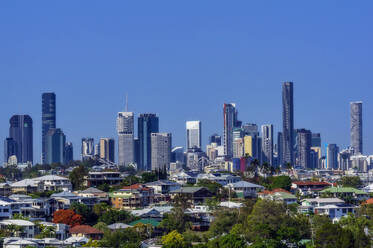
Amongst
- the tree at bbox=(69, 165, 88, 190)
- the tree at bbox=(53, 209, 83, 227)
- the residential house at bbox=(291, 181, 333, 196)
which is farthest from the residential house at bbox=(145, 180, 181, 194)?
the tree at bbox=(53, 209, 83, 227)

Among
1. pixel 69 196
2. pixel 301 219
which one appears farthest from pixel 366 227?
pixel 69 196

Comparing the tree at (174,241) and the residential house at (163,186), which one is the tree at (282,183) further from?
the tree at (174,241)

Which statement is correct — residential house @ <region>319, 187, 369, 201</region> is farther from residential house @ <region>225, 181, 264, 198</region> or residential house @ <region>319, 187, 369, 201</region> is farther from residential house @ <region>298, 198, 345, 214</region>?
residential house @ <region>298, 198, 345, 214</region>

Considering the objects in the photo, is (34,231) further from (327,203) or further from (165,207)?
(327,203)

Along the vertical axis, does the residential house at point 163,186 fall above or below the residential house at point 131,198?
above

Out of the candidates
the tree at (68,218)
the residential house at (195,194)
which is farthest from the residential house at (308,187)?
the tree at (68,218)

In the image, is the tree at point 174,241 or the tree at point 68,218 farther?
the tree at point 68,218

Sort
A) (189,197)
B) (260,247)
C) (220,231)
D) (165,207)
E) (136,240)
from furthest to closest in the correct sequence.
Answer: (189,197) < (165,207) < (220,231) < (136,240) < (260,247)
